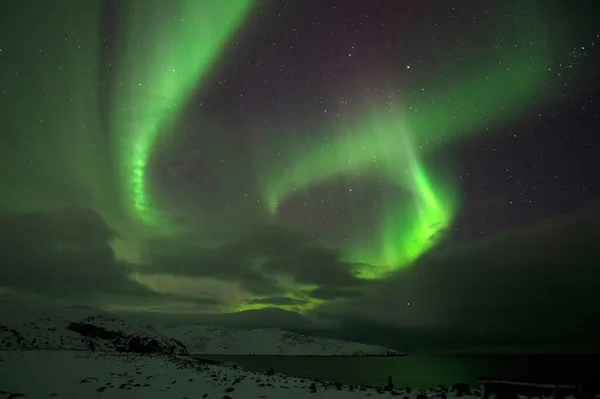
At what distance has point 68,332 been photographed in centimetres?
10644

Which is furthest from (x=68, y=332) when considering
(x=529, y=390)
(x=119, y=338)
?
(x=529, y=390)

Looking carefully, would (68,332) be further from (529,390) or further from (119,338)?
(529,390)

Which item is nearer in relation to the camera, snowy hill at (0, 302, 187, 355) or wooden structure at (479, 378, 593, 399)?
wooden structure at (479, 378, 593, 399)

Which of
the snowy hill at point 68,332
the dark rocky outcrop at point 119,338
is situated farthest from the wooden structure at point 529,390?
the dark rocky outcrop at point 119,338

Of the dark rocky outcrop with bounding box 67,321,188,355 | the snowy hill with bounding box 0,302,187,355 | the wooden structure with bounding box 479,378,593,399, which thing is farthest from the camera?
the dark rocky outcrop with bounding box 67,321,188,355

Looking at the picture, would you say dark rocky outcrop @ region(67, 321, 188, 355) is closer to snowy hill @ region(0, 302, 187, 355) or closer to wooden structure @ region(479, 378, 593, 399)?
snowy hill @ region(0, 302, 187, 355)

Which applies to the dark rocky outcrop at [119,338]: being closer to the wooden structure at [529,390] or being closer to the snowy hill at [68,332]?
the snowy hill at [68,332]

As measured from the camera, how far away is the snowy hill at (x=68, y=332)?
285 ft

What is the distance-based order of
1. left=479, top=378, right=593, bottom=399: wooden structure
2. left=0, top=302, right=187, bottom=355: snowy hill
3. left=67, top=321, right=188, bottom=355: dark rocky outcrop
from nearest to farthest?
left=479, top=378, right=593, bottom=399: wooden structure → left=0, top=302, right=187, bottom=355: snowy hill → left=67, top=321, right=188, bottom=355: dark rocky outcrop

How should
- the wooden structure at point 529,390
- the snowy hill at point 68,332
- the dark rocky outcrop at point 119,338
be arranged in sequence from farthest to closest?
1. the dark rocky outcrop at point 119,338
2. the snowy hill at point 68,332
3. the wooden structure at point 529,390

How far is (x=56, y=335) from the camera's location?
98.7 meters

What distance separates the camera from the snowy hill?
86.9 meters

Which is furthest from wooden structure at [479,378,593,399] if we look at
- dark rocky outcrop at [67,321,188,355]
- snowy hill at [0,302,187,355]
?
dark rocky outcrop at [67,321,188,355]

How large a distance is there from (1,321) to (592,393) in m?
113
